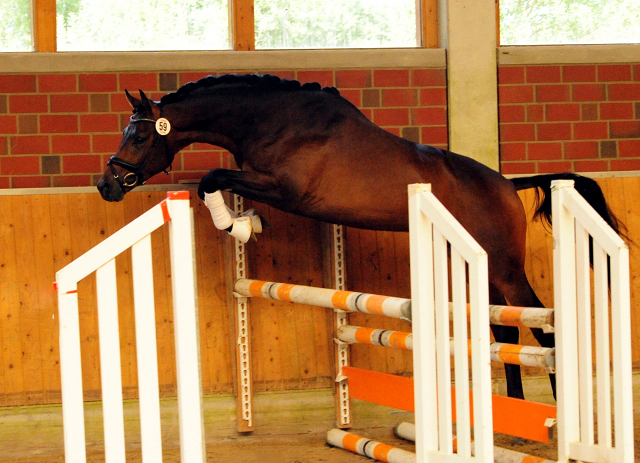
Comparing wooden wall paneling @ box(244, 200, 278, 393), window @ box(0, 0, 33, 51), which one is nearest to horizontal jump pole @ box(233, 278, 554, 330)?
wooden wall paneling @ box(244, 200, 278, 393)

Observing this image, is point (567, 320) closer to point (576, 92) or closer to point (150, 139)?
point (150, 139)

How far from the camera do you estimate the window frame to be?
3506 millimetres

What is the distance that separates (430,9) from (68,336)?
9.29ft

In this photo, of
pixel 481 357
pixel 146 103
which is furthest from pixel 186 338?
pixel 146 103

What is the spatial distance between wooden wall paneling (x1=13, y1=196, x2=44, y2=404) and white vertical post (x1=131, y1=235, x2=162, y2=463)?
5.98 feet

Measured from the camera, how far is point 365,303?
253 centimetres

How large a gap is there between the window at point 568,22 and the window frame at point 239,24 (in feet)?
1.38

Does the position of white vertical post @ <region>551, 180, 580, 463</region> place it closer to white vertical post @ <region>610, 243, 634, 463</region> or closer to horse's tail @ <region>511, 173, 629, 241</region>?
white vertical post @ <region>610, 243, 634, 463</region>

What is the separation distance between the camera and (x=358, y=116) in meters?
3.03

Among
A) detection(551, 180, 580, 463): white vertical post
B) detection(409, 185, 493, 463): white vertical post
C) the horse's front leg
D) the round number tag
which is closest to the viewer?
detection(409, 185, 493, 463): white vertical post

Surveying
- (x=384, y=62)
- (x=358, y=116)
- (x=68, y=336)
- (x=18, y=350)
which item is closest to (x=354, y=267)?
(x=358, y=116)

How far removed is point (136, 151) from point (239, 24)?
1138 millimetres

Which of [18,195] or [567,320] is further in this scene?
[18,195]

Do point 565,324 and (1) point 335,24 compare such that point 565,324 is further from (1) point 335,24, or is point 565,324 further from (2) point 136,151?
(1) point 335,24
